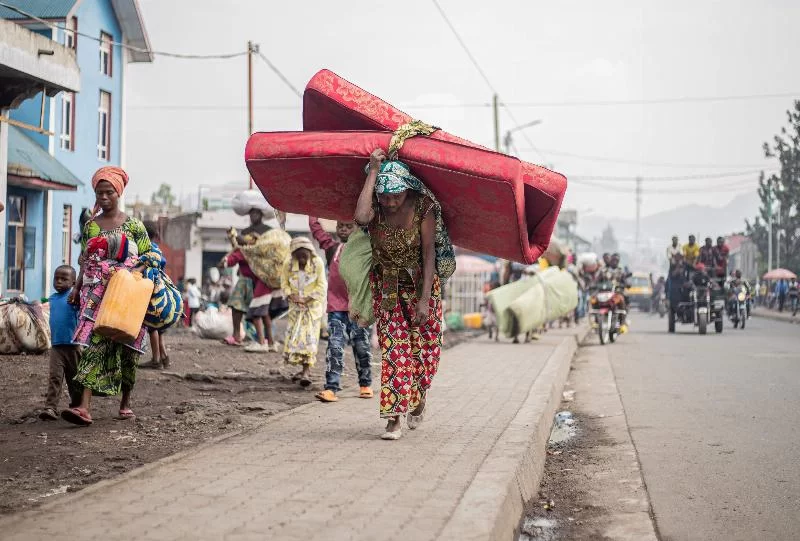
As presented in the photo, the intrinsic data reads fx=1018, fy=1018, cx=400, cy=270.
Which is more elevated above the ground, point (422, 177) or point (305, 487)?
point (422, 177)

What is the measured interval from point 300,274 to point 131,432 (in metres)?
3.60

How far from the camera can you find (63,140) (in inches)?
955

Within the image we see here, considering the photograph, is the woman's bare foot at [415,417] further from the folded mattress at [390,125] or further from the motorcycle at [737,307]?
the motorcycle at [737,307]

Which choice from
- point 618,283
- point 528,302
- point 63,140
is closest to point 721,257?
point 618,283

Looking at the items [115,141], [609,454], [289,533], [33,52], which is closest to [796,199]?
[115,141]

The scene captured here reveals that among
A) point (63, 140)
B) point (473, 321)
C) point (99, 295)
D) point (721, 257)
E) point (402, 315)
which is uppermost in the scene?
point (63, 140)

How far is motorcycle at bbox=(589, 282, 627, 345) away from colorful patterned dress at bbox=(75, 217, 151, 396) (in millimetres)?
12813

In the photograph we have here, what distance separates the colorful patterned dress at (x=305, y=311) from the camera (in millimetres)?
10148

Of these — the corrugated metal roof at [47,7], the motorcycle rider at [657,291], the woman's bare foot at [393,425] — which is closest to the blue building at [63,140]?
the corrugated metal roof at [47,7]

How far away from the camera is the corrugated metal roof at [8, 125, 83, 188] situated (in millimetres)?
19172

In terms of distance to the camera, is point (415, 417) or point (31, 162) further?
point (31, 162)

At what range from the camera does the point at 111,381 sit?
704 centimetres

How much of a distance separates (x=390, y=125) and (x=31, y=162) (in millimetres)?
15288

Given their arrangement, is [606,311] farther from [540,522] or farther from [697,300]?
[540,522]
